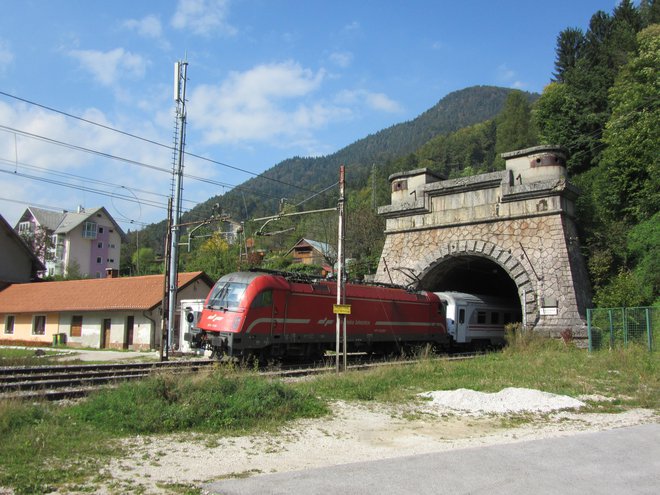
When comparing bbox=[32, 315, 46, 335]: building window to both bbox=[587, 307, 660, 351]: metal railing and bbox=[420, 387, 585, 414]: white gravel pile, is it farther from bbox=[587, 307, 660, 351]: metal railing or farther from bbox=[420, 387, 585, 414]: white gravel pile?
bbox=[587, 307, 660, 351]: metal railing

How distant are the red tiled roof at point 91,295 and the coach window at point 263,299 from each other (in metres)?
13.0

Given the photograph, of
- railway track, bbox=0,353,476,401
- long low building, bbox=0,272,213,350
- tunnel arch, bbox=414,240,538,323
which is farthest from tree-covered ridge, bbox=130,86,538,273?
railway track, bbox=0,353,476,401

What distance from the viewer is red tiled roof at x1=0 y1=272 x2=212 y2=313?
30031mm

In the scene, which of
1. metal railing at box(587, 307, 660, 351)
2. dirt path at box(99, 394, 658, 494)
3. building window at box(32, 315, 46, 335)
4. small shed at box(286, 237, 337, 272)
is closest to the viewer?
dirt path at box(99, 394, 658, 494)

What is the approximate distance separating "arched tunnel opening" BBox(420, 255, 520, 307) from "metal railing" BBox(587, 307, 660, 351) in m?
7.38

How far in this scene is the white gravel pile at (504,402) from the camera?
424 inches

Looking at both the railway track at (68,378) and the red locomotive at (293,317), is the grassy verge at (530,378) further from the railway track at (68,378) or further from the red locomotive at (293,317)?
the red locomotive at (293,317)

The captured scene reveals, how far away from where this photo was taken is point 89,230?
73750 millimetres

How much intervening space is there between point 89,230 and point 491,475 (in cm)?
7645

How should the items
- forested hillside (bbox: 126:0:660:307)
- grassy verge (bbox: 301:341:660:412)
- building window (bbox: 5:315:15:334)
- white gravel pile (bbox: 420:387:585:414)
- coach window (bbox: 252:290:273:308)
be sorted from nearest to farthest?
1. white gravel pile (bbox: 420:387:585:414)
2. grassy verge (bbox: 301:341:660:412)
3. coach window (bbox: 252:290:273:308)
4. forested hillside (bbox: 126:0:660:307)
5. building window (bbox: 5:315:15:334)

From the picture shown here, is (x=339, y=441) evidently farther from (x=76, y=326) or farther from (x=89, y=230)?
(x=89, y=230)

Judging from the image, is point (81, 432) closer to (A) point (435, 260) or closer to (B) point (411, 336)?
(B) point (411, 336)

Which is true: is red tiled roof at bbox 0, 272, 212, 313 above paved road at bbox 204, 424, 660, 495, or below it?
above

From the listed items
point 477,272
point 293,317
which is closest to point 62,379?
point 293,317
